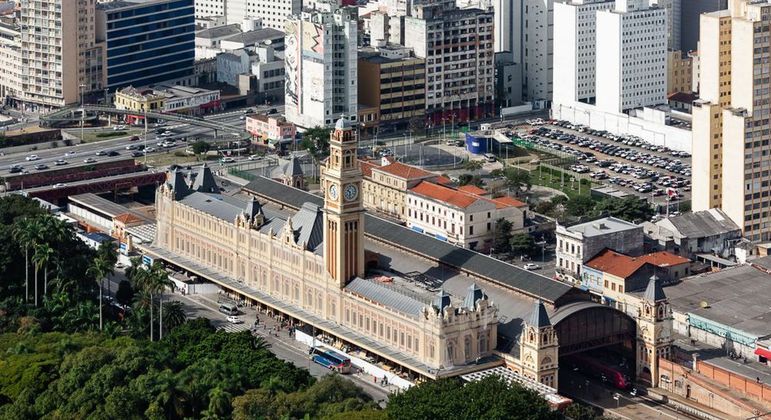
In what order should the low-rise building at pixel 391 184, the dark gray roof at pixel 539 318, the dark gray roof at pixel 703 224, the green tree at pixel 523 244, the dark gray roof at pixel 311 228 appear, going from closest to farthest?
the dark gray roof at pixel 539 318
the dark gray roof at pixel 311 228
the dark gray roof at pixel 703 224
the green tree at pixel 523 244
the low-rise building at pixel 391 184

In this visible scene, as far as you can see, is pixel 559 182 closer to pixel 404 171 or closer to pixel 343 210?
pixel 404 171

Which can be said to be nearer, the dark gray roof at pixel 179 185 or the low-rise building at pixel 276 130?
the dark gray roof at pixel 179 185

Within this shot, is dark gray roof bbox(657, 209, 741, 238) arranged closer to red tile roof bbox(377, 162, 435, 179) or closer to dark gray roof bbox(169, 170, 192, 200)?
red tile roof bbox(377, 162, 435, 179)

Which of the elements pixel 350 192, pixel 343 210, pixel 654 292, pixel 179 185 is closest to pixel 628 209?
pixel 654 292

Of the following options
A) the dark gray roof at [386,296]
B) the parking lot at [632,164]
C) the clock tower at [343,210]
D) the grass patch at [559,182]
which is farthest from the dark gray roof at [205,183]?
the parking lot at [632,164]

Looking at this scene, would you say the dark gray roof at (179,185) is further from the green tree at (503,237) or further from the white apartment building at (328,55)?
the white apartment building at (328,55)
